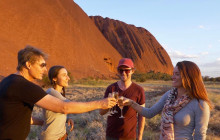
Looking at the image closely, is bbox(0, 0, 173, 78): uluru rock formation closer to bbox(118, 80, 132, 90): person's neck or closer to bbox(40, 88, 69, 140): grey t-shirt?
bbox(40, 88, 69, 140): grey t-shirt

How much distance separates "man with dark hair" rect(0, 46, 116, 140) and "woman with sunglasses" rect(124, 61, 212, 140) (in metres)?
0.98

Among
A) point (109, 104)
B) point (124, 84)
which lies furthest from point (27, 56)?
point (124, 84)

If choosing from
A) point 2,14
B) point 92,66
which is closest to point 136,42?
point 92,66

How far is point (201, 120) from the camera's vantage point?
2088 millimetres

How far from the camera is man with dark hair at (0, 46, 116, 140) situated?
→ 1.70 m

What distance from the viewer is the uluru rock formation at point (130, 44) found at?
56656mm

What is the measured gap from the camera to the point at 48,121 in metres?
2.61

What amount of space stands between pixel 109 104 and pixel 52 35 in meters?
32.1

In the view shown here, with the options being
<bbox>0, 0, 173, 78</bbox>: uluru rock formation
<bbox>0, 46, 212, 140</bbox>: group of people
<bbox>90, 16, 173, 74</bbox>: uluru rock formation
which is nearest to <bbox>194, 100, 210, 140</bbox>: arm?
<bbox>0, 46, 212, 140</bbox>: group of people

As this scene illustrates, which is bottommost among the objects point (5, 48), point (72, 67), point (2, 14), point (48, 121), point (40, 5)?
point (48, 121)

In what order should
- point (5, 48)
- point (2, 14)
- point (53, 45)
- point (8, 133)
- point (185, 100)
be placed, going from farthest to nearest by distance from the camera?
point (53, 45) < point (2, 14) < point (5, 48) < point (185, 100) < point (8, 133)

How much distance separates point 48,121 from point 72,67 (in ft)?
97.9

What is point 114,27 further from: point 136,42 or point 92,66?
point 92,66

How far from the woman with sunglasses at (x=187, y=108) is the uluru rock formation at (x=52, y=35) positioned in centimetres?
2317
